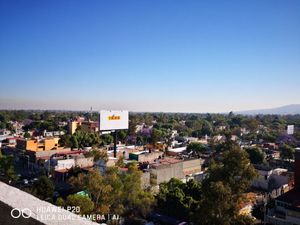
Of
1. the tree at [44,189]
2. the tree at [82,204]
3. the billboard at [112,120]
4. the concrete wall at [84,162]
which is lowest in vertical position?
the concrete wall at [84,162]

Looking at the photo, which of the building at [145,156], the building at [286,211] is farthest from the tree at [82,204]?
the building at [145,156]

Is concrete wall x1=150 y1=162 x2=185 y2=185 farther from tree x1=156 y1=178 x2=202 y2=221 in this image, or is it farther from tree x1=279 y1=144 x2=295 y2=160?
tree x1=279 y1=144 x2=295 y2=160

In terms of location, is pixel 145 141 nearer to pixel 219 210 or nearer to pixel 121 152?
pixel 121 152

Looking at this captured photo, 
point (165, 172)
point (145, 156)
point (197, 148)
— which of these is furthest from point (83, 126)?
point (165, 172)

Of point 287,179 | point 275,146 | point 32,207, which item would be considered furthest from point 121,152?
point 32,207

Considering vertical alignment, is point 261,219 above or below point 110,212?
below

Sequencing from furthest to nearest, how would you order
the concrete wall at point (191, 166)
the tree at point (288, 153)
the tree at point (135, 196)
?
the tree at point (288, 153), the concrete wall at point (191, 166), the tree at point (135, 196)

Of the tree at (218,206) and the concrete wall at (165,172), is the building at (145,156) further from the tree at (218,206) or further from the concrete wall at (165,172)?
the tree at (218,206)

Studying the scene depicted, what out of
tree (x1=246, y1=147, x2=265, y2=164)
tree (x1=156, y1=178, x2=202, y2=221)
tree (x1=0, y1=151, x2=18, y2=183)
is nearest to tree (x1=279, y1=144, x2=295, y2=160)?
tree (x1=246, y1=147, x2=265, y2=164)
